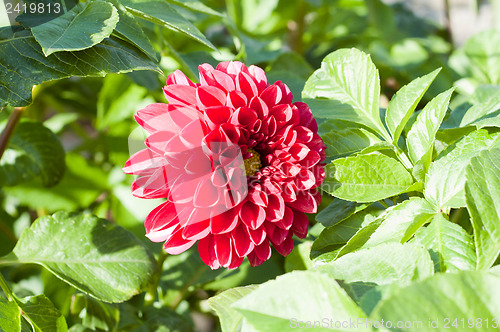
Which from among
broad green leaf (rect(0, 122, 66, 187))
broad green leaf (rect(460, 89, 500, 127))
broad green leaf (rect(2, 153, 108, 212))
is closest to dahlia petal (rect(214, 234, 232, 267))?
broad green leaf (rect(460, 89, 500, 127))

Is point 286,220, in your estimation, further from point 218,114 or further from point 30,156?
point 30,156

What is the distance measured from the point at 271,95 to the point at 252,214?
0.31 feet

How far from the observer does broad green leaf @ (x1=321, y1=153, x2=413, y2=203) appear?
0.38 meters

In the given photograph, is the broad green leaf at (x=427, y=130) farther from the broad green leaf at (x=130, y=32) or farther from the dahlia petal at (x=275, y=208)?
the broad green leaf at (x=130, y=32)

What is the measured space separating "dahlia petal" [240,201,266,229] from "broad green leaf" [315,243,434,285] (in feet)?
A: 0.20

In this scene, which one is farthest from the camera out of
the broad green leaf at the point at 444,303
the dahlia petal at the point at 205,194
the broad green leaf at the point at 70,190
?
the broad green leaf at the point at 70,190

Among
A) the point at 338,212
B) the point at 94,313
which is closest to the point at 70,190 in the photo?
the point at 94,313

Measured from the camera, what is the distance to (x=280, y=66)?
2.27 feet

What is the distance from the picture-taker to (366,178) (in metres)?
0.39

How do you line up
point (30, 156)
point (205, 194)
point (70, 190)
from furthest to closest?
point (70, 190), point (30, 156), point (205, 194)

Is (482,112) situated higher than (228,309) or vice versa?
(482,112)

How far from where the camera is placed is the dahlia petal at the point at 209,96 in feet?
1.17

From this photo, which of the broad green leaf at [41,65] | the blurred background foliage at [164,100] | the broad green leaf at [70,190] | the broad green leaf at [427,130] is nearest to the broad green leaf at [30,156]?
the blurred background foliage at [164,100]

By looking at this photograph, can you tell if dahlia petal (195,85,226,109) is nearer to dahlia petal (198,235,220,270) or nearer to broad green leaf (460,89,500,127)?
dahlia petal (198,235,220,270)
